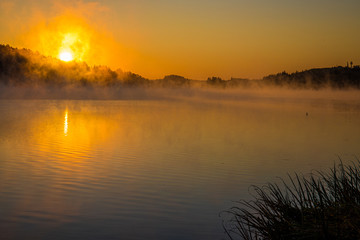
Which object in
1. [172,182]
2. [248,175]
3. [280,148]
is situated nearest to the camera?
[172,182]

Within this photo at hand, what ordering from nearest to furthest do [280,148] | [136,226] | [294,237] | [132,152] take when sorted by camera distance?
[294,237]
[136,226]
[132,152]
[280,148]

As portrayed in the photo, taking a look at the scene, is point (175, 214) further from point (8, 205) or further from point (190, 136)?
point (190, 136)

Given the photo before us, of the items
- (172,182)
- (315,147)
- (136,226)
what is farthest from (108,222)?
(315,147)

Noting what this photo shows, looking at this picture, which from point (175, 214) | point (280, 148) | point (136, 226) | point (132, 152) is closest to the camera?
point (136, 226)

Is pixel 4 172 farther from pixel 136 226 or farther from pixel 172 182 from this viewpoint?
pixel 136 226

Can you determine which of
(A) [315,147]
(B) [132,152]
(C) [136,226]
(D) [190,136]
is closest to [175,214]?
(C) [136,226]

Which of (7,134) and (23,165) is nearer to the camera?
(23,165)

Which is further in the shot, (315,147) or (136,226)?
(315,147)

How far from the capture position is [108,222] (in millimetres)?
11867

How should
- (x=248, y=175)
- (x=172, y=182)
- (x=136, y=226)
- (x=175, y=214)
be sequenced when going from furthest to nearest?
(x=248, y=175), (x=172, y=182), (x=175, y=214), (x=136, y=226)

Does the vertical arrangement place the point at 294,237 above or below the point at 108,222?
above

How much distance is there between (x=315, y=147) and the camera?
104ft

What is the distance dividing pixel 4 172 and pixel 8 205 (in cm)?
597

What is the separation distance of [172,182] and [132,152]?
352 inches
